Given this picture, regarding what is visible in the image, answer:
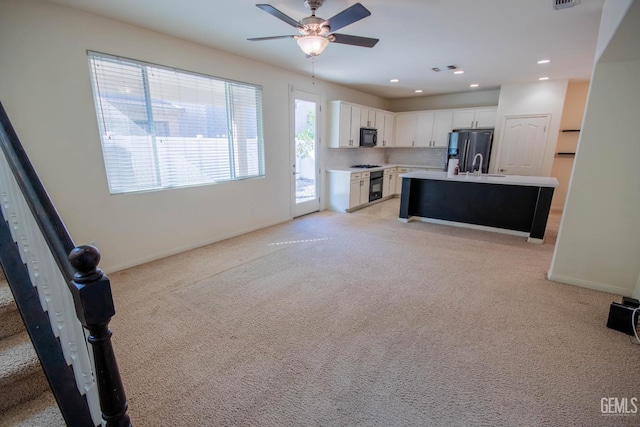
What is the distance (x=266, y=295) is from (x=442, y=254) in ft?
8.01

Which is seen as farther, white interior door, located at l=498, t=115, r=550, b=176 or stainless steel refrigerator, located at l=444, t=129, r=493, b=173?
stainless steel refrigerator, located at l=444, t=129, r=493, b=173

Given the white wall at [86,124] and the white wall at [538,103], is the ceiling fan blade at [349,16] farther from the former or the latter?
the white wall at [538,103]

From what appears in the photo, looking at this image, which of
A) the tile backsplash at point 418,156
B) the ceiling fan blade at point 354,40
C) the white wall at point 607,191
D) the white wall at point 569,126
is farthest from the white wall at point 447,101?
the ceiling fan blade at point 354,40

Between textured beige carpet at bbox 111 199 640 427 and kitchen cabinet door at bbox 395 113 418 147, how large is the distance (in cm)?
486

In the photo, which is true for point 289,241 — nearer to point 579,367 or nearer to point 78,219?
point 78,219

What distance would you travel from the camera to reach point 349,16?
2.18 metres

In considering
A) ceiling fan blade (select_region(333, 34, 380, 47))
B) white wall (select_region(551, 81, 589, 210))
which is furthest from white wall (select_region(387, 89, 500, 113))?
ceiling fan blade (select_region(333, 34, 380, 47))

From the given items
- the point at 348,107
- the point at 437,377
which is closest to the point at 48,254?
the point at 437,377

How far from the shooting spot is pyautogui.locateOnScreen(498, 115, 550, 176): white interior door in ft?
19.0

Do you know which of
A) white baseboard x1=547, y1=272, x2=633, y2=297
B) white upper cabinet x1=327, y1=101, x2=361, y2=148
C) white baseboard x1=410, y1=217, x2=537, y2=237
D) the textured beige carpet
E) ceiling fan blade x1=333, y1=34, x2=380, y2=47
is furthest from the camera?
white upper cabinet x1=327, y1=101, x2=361, y2=148

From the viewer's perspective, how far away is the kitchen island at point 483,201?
4320mm

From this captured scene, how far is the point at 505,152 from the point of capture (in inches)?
244

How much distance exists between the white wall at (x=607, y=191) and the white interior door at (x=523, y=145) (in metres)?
3.62

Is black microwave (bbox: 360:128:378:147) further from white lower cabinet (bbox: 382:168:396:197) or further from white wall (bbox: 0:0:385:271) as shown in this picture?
white wall (bbox: 0:0:385:271)
